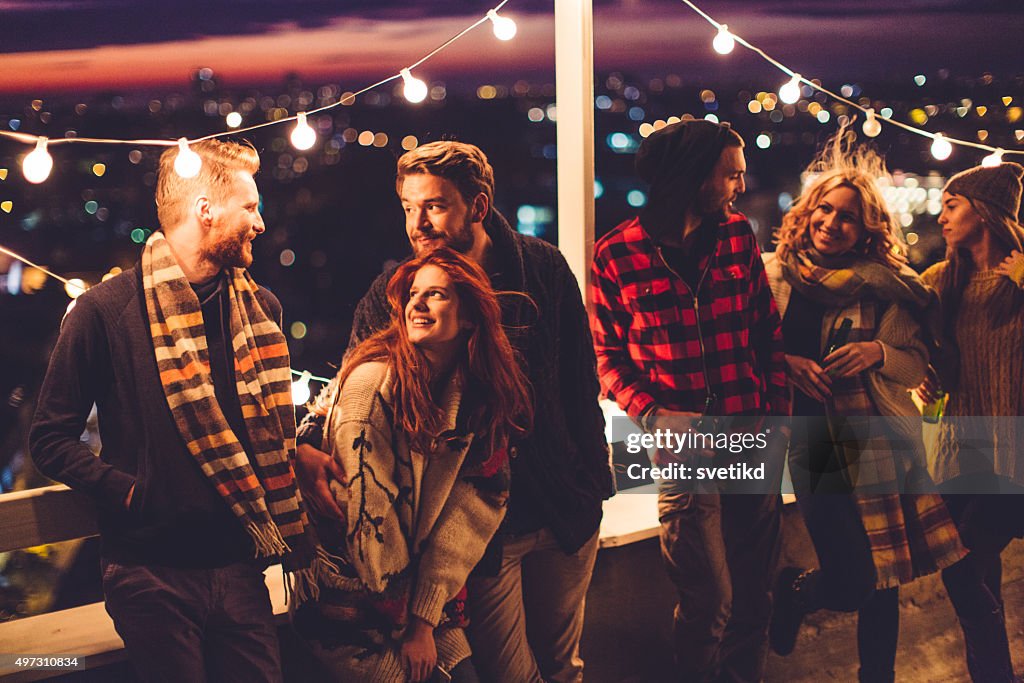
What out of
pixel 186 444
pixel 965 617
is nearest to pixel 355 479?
pixel 186 444

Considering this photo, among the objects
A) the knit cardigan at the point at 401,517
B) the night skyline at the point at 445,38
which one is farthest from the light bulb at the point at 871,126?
the knit cardigan at the point at 401,517

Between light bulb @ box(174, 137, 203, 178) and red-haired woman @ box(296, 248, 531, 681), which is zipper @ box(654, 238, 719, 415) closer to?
red-haired woman @ box(296, 248, 531, 681)

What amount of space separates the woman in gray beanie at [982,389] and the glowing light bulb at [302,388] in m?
2.13

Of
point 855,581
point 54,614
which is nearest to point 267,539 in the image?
point 54,614

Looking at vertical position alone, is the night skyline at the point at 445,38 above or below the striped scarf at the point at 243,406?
above

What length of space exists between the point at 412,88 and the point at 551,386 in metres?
0.98

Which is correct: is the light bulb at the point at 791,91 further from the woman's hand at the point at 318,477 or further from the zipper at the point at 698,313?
the woman's hand at the point at 318,477

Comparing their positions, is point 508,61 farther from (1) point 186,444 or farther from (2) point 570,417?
(1) point 186,444

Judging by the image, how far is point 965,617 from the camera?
3168mm

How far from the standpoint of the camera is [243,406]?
2295 millimetres

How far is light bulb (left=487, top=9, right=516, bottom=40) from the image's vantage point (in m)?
2.74

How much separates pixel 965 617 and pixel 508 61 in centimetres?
250

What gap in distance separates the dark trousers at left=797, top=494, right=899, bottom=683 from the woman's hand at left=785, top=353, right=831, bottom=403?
0.35 m

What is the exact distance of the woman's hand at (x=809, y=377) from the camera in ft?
9.86
